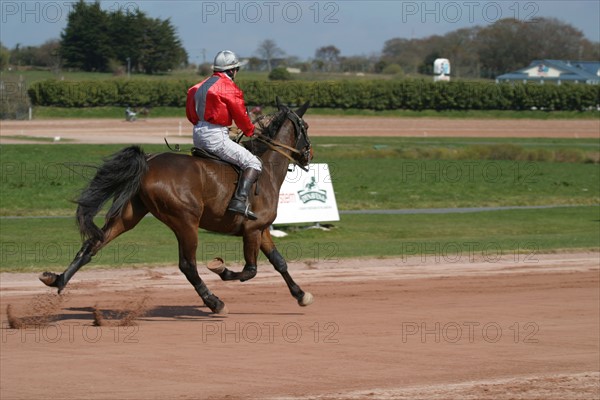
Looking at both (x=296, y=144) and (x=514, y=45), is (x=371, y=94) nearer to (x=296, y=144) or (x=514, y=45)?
(x=514, y=45)

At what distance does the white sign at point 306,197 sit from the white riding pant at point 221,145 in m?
10.1

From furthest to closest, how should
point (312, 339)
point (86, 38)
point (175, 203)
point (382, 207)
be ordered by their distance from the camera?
1. point (86, 38)
2. point (382, 207)
3. point (175, 203)
4. point (312, 339)

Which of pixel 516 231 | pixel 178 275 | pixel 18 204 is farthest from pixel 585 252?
pixel 18 204

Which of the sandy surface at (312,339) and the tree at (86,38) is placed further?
the tree at (86,38)

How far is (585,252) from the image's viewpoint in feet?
66.5

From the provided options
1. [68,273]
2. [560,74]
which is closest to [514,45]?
[560,74]

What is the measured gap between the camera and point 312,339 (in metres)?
10.9

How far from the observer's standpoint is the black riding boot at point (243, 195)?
37.2 ft

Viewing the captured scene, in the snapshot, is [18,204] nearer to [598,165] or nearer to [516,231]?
[516,231]

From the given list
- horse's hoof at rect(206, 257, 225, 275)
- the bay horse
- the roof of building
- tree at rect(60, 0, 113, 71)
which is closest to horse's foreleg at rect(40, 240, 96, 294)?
the bay horse

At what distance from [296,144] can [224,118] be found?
4.65 feet

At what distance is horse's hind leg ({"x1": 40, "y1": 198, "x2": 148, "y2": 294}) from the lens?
1068 cm

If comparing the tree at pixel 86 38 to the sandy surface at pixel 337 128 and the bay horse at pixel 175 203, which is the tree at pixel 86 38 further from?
the bay horse at pixel 175 203

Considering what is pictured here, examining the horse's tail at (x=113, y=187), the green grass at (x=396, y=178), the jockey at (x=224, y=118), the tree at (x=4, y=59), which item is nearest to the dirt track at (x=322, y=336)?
the horse's tail at (x=113, y=187)
